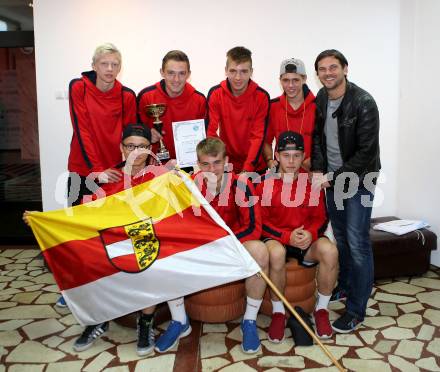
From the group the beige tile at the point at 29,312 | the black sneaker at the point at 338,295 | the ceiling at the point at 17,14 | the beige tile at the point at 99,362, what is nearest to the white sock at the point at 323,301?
the black sneaker at the point at 338,295

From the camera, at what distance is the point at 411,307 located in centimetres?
318

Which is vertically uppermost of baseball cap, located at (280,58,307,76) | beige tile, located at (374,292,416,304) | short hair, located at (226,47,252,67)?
short hair, located at (226,47,252,67)

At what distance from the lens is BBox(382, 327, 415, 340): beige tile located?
9.03 feet

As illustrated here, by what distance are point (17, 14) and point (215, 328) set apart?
148 inches

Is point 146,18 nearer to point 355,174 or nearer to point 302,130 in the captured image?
point 302,130

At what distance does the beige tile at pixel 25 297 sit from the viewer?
3.41 metres

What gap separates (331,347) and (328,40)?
2926 millimetres

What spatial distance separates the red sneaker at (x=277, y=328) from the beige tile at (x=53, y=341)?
4.22 feet

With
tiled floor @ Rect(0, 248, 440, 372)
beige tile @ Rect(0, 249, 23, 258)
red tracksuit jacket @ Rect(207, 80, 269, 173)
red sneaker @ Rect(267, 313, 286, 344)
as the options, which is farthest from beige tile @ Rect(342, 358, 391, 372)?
beige tile @ Rect(0, 249, 23, 258)

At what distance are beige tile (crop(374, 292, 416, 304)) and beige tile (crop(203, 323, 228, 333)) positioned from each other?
4.00 feet

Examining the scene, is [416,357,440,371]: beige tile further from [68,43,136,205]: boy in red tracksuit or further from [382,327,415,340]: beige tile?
[68,43,136,205]: boy in red tracksuit

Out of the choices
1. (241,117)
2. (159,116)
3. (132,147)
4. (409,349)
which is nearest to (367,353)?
(409,349)

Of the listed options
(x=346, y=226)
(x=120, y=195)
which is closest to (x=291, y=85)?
(x=346, y=226)

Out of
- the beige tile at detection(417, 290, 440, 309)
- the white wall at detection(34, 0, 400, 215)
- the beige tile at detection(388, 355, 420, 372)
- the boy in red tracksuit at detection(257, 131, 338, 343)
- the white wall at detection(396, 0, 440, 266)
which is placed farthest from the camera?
the white wall at detection(34, 0, 400, 215)
